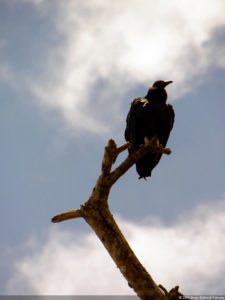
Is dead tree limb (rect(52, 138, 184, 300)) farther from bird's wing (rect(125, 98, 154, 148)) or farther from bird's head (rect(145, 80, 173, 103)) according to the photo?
bird's head (rect(145, 80, 173, 103))

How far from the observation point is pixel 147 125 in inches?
375

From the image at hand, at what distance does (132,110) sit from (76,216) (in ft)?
11.0

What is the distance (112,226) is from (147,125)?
3.27 m

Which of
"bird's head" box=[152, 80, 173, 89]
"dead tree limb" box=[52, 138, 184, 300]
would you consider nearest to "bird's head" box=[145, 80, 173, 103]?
"bird's head" box=[152, 80, 173, 89]

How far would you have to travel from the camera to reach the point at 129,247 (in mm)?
6633

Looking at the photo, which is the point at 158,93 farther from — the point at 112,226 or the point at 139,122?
the point at 112,226

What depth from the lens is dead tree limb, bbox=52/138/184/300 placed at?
6391 mm

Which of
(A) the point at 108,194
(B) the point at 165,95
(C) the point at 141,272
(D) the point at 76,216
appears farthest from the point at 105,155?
(B) the point at 165,95

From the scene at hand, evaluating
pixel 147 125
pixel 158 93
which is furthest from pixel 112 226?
pixel 158 93

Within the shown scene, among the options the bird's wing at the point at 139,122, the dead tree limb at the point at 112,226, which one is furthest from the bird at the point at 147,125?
the dead tree limb at the point at 112,226

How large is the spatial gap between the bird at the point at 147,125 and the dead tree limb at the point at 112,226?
6.56 feet

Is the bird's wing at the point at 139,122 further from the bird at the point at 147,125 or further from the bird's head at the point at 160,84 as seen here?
the bird's head at the point at 160,84

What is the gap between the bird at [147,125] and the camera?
9414mm

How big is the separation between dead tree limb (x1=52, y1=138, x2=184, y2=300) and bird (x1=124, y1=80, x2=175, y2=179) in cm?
200
